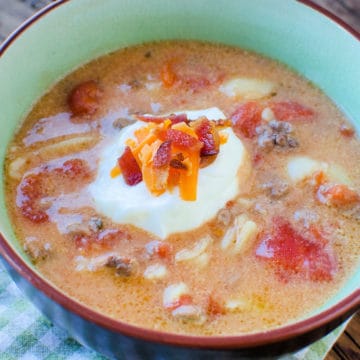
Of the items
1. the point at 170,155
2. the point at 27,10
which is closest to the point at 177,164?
the point at 170,155

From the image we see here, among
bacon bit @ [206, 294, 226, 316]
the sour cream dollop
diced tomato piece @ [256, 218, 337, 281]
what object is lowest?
bacon bit @ [206, 294, 226, 316]

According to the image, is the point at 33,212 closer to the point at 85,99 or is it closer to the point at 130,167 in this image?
the point at 130,167

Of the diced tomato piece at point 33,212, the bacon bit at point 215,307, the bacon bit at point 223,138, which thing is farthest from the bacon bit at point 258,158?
the diced tomato piece at point 33,212

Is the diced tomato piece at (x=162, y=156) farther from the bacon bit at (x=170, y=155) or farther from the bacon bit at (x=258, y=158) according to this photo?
the bacon bit at (x=258, y=158)

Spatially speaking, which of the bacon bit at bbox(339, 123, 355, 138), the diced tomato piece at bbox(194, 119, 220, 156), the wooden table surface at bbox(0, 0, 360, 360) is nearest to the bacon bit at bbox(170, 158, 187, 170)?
the diced tomato piece at bbox(194, 119, 220, 156)

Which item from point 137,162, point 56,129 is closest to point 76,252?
point 137,162

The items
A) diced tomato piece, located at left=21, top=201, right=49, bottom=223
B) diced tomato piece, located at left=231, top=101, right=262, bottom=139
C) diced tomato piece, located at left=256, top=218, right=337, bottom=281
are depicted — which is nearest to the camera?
diced tomato piece, located at left=256, top=218, right=337, bottom=281

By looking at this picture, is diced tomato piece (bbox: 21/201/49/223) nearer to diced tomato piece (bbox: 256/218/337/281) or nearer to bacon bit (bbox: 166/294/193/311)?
bacon bit (bbox: 166/294/193/311)
